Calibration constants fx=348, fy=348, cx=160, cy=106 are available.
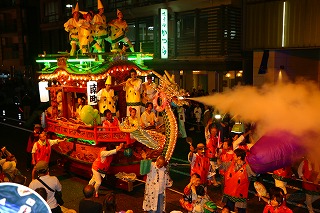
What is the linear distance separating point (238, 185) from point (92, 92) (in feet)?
18.1

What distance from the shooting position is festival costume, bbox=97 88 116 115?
10.3 m

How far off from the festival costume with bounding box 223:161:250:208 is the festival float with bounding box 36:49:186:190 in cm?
173

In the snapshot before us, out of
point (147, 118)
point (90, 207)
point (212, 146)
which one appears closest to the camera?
point (90, 207)

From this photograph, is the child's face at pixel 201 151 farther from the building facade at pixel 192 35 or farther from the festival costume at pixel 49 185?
the building facade at pixel 192 35

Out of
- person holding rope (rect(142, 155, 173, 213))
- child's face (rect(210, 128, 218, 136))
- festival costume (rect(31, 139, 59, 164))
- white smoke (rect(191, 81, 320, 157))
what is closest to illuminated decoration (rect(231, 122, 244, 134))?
child's face (rect(210, 128, 218, 136))

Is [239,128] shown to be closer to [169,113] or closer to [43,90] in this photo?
[169,113]

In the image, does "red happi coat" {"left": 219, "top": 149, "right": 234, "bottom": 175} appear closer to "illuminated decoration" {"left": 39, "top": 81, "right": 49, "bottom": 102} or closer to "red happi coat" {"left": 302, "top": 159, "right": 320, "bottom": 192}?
"red happi coat" {"left": 302, "top": 159, "right": 320, "bottom": 192}

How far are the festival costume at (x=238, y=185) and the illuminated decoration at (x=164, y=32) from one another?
14591 mm

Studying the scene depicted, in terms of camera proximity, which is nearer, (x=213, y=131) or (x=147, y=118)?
(x=213, y=131)

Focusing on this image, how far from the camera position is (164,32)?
66.1ft

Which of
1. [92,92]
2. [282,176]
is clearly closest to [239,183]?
[282,176]

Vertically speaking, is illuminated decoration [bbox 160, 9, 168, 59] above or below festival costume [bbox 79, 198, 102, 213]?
above

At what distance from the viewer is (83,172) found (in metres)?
9.84

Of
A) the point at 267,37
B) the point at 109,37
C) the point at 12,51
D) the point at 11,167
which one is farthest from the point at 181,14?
the point at 12,51
